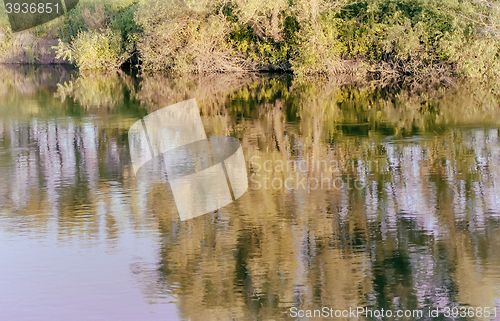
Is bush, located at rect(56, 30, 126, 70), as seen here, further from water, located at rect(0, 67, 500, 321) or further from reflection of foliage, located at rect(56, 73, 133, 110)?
water, located at rect(0, 67, 500, 321)

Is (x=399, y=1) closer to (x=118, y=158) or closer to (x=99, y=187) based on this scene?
(x=118, y=158)

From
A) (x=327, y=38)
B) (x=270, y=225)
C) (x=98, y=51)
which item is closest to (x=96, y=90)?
(x=327, y=38)

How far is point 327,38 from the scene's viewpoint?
119ft

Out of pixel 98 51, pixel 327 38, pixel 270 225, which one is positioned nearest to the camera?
pixel 270 225

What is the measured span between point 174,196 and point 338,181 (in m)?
2.70

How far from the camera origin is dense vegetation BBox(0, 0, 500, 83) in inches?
1284

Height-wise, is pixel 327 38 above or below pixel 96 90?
above

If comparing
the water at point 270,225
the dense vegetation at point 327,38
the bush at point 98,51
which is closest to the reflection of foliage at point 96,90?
the bush at point 98,51

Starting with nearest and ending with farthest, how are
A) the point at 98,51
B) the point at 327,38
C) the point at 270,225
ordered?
the point at 270,225
the point at 327,38
the point at 98,51

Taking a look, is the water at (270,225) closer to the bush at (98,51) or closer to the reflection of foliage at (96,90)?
the reflection of foliage at (96,90)

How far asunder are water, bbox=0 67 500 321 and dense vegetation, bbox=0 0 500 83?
9.56 m

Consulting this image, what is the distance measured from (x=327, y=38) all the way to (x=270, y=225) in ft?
80.4

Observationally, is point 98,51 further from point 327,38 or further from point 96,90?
point 327,38

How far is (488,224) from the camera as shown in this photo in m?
12.3
